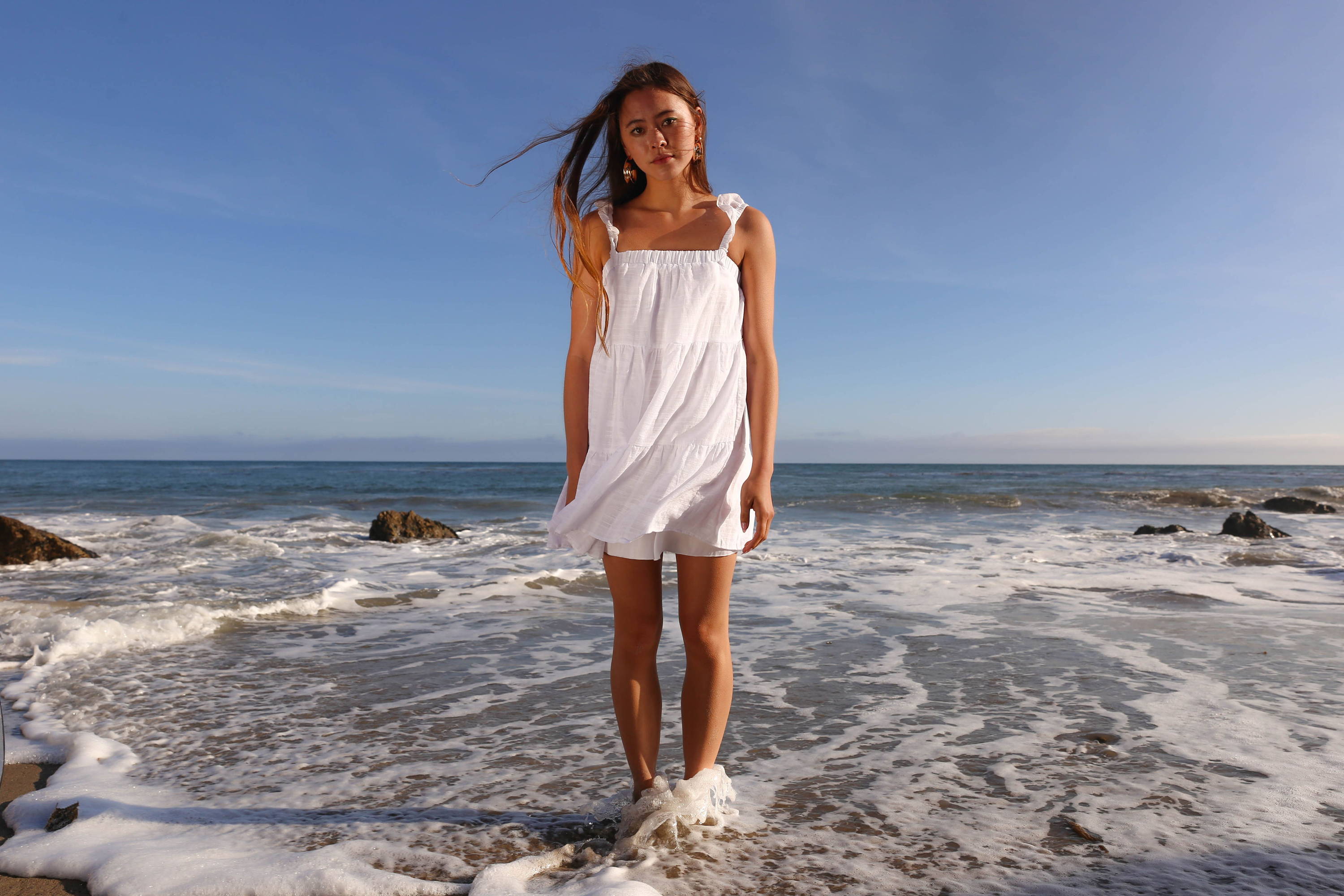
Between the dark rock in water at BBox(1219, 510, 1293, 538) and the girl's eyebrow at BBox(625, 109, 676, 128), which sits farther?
the dark rock in water at BBox(1219, 510, 1293, 538)

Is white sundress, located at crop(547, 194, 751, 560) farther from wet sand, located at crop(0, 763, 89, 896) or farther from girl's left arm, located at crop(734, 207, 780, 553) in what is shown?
wet sand, located at crop(0, 763, 89, 896)

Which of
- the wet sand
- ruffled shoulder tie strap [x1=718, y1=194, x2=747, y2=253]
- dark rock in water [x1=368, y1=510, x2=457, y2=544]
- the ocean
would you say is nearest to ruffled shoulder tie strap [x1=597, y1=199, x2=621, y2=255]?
ruffled shoulder tie strap [x1=718, y1=194, x2=747, y2=253]

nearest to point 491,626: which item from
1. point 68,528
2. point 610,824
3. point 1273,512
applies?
point 610,824

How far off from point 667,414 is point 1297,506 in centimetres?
1960

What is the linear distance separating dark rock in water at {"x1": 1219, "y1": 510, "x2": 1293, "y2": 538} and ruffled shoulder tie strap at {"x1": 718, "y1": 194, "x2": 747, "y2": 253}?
11769 millimetres

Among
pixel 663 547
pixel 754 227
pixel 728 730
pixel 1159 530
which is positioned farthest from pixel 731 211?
pixel 1159 530

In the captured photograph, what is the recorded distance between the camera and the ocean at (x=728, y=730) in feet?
6.20

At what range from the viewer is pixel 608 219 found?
203 centimetres

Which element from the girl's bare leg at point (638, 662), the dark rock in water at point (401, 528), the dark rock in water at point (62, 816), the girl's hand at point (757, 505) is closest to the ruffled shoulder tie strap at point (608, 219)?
the girl's hand at point (757, 505)

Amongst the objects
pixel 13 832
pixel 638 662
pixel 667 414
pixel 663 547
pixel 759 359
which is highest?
pixel 759 359

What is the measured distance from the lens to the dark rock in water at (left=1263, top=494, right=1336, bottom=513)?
16062mm

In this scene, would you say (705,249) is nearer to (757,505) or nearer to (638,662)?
(757,505)

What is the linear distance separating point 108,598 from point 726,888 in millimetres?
5843

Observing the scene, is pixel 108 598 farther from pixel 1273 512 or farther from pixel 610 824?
pixel 1273 512
